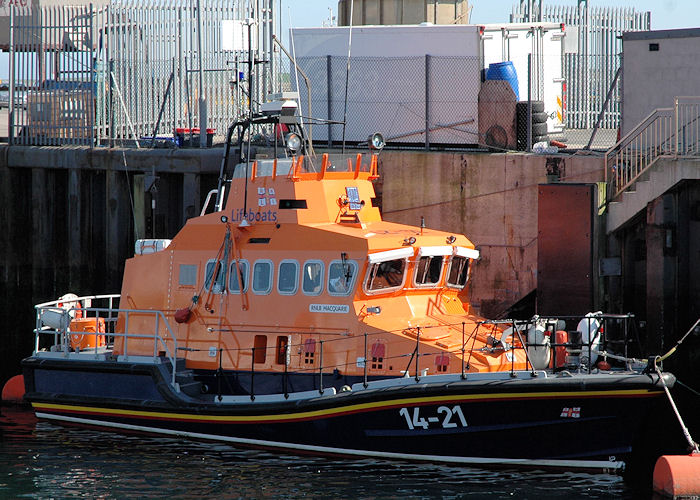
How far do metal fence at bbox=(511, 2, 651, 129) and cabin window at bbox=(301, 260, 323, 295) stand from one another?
1147cm

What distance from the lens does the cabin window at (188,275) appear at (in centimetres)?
1343

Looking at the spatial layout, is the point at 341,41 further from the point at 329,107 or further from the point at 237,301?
the point at 237,301

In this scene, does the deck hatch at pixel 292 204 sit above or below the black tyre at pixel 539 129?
below

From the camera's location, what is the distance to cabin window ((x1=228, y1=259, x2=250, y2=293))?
1301cm

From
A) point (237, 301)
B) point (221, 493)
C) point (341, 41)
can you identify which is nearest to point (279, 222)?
point (237, 301)

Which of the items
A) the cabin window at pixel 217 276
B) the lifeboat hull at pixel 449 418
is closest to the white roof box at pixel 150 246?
the cabin window at pixel 217 276

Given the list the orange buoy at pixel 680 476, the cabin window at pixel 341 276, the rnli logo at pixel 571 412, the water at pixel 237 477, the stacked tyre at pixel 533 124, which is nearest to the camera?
the orange buoy at pixel 680 476

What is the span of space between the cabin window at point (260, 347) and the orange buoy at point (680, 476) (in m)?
4.55

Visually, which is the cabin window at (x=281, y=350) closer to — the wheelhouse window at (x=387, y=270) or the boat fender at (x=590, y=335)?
the wheelhouse window at (x=387, y=270)

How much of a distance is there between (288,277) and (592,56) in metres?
12.2

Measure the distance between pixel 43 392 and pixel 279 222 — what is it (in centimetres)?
398

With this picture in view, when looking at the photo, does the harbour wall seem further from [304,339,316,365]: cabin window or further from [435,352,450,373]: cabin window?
[304,339,316,365]: cabin window

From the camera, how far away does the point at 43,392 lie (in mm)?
14219

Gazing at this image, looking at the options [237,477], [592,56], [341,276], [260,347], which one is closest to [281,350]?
[260,347]
